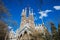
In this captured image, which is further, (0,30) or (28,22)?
(28,22)

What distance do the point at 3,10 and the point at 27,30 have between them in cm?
757

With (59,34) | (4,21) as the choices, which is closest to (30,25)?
(59,34)

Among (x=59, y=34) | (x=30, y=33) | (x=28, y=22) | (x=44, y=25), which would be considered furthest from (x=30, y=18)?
(x=59, y=34)

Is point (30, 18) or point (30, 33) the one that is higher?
point (30, 18)

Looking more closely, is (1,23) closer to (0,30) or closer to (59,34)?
(0,30)

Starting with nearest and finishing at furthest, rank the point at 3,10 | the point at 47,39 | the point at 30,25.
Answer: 1. the point at 3,10
2. the point at 47,39
3. the point at 30,25

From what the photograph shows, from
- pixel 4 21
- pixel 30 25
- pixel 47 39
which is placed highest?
pixel 30 25

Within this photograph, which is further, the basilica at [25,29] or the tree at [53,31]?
the basilica at [25,29]

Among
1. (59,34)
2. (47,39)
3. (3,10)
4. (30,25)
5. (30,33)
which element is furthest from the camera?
(30,25)

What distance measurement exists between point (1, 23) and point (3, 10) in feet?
1.97

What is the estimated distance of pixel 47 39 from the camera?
1109 centimetres

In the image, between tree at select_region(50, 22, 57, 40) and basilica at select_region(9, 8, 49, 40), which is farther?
basilica at select_region(9, 8, 49, 40)

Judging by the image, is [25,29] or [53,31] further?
[25,29]

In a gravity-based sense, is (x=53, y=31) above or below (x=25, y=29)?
below
